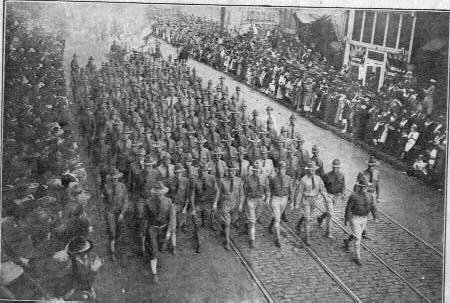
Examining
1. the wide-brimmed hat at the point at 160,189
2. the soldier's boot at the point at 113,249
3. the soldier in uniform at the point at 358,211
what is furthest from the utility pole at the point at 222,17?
the soldier's boot at the point at 113,249

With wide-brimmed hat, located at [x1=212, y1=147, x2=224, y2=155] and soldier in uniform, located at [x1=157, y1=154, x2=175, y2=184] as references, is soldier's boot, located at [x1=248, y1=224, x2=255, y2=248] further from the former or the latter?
soldier in uniform, located at [x1=157, y1=154, x2=175, y2=184]

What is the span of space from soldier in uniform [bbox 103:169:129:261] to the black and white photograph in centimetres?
2

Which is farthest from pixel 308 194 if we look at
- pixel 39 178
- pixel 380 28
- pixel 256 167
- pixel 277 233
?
pixel 39 178

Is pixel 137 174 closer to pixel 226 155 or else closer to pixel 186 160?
pixel 186 160

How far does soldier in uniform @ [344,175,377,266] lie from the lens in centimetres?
646

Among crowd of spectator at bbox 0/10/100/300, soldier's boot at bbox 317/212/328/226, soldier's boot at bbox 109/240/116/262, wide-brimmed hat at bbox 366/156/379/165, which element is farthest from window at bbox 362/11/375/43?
soldier's boot at bbox 109/240/116/262

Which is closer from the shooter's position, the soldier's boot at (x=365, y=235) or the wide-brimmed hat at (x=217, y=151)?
the soldier's boot at (x=365, y=235)

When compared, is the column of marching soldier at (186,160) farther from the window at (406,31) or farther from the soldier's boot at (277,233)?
the window at (406,31)

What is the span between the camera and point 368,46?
21.9ft

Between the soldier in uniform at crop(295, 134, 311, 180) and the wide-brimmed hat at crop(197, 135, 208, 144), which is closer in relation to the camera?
the soldier in uniform at crop(295, 134, 311, 180)

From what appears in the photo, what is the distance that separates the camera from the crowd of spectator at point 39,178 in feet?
21.3

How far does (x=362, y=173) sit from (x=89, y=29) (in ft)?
13.7

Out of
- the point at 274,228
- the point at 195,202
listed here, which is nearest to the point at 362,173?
the point at 274,228

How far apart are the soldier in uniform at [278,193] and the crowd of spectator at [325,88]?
974 mm
